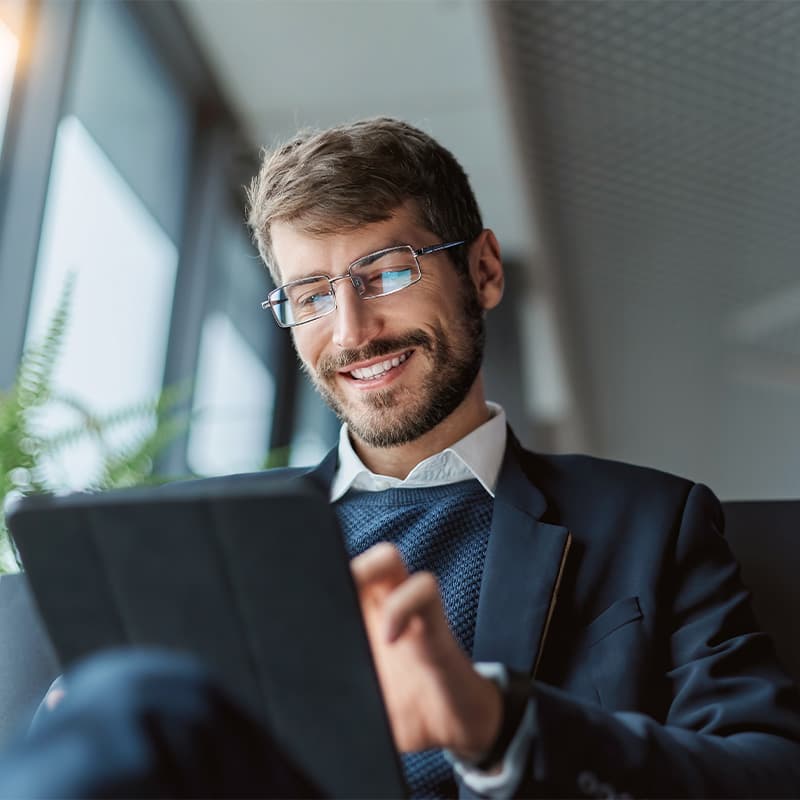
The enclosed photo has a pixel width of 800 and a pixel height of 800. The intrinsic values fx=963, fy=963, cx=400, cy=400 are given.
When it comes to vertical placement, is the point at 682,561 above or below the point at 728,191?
below

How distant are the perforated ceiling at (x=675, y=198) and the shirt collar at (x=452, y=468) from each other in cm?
249

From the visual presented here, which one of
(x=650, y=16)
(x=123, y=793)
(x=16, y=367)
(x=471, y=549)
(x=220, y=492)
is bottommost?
(x=471, y=549)

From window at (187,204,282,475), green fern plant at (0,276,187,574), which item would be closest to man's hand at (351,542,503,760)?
green fern plant at (0,276,187,574)

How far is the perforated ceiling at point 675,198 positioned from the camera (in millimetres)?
3707

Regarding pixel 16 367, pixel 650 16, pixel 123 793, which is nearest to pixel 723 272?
pixel 650 16

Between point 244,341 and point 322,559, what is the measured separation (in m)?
4.44

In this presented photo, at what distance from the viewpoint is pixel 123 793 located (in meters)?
0.52

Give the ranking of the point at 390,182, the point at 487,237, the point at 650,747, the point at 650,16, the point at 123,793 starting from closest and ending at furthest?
the point at 123,793 < the point at 650,747 < the point at 390,182 < the point at 487,237 < the point at 650,16

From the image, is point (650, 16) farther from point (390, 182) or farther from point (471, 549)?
point (471, 549)

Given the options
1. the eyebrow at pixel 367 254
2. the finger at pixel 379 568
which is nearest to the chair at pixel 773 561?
the eyebrow at pixel 367 254

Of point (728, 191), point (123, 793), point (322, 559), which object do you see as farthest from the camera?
point (728, 191)

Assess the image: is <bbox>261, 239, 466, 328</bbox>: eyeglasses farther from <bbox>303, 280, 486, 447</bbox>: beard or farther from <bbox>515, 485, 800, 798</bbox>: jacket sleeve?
<bbox>515, 485, 800, 798</bbox>: jacket sleeve

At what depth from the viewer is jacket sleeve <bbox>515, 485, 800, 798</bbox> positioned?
86cm

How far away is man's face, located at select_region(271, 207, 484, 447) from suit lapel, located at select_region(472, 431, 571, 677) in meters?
0.23
